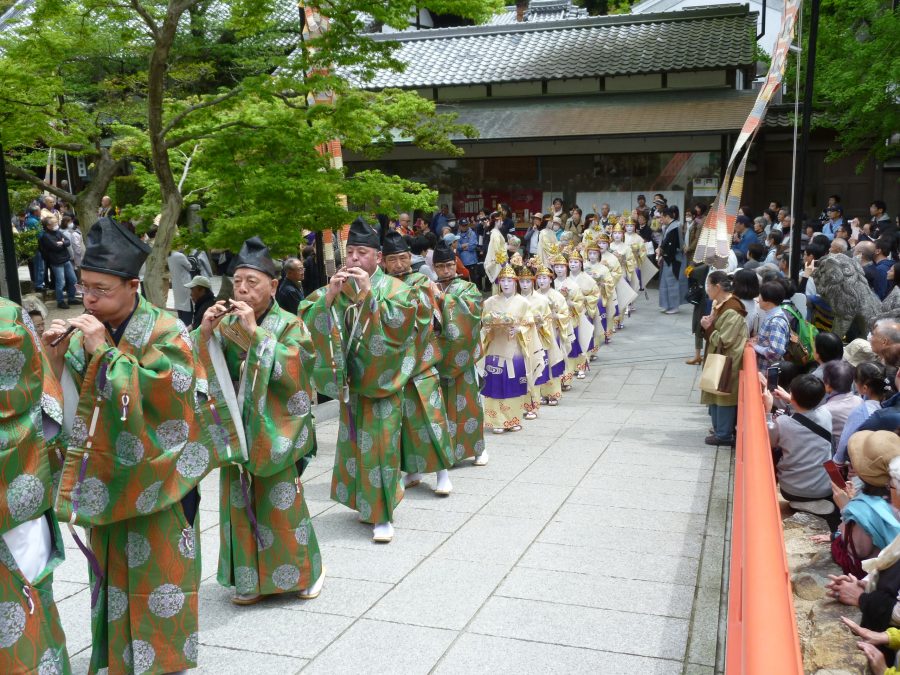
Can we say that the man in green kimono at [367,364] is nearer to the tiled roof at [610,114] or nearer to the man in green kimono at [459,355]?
the man in green kimono at [459,355]

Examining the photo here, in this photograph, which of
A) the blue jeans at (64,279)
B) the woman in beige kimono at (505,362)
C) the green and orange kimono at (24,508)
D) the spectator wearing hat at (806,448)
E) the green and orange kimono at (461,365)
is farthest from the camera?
the blue jeans at (64,279)

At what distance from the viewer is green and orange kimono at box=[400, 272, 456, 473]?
6398mm

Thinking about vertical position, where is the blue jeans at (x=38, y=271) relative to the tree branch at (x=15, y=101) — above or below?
below

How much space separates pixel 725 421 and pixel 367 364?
4169 mm

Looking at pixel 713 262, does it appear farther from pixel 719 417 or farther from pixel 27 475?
pixel 27 475

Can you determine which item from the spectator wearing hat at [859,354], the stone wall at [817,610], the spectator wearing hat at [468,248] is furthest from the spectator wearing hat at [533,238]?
the stone wall at [817,610]

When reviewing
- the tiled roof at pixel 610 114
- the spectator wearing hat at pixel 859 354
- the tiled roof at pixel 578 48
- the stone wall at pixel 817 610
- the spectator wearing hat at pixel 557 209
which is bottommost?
the stone wall at pixel 817 610

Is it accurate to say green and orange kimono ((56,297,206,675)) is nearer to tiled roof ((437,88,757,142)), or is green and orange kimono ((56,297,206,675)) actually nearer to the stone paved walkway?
the stone paved walkway

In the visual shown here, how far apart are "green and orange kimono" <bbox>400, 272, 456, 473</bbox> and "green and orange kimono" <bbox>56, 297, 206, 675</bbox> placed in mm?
2829

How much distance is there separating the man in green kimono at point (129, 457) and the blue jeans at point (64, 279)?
13.8 m

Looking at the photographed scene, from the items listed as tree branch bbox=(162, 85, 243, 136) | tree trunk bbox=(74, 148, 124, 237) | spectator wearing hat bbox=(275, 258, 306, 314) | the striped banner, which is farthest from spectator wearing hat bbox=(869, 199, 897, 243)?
tree trunk bbox=(74, 148, 124, 237)

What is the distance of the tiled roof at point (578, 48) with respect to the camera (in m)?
20.5

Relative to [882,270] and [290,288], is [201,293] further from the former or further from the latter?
[882,270]

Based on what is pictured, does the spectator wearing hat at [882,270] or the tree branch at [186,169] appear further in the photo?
the spectator wearing hat at [882,270]
